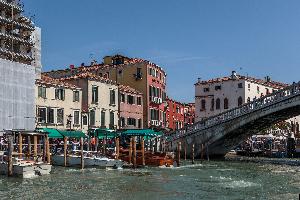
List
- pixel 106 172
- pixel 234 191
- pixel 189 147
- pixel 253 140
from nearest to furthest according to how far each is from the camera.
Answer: pixel 234 191 → pixel 106 172 → pixel 189 147 → pixel 253 140

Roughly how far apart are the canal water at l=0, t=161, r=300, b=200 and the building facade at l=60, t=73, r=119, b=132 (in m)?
14.5

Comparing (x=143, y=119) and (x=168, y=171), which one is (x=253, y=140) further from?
(x=168, y=171)

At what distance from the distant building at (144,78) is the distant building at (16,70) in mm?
11499

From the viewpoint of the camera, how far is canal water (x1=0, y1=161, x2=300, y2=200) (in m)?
21.2

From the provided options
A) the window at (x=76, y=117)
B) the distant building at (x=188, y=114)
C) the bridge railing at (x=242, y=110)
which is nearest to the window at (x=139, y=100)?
the bridge railing at (x=242, y=110)

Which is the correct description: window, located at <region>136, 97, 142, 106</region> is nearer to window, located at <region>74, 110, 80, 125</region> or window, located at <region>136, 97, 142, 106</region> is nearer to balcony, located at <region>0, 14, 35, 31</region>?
window, located at <region>74, 110, 80, 125</region>

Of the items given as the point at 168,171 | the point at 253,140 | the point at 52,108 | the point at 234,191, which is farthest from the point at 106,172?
the point at 253,140

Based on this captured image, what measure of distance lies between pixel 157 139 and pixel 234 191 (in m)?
23.9

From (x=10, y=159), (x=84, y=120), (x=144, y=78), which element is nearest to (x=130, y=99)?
(x=144, y=78)

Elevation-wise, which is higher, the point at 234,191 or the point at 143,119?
the point at 143,119

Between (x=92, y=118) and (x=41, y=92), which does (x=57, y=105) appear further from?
(x=92, y=118)

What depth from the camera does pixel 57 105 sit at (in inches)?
1681

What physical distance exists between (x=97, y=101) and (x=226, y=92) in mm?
24711

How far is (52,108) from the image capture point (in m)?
42.2
